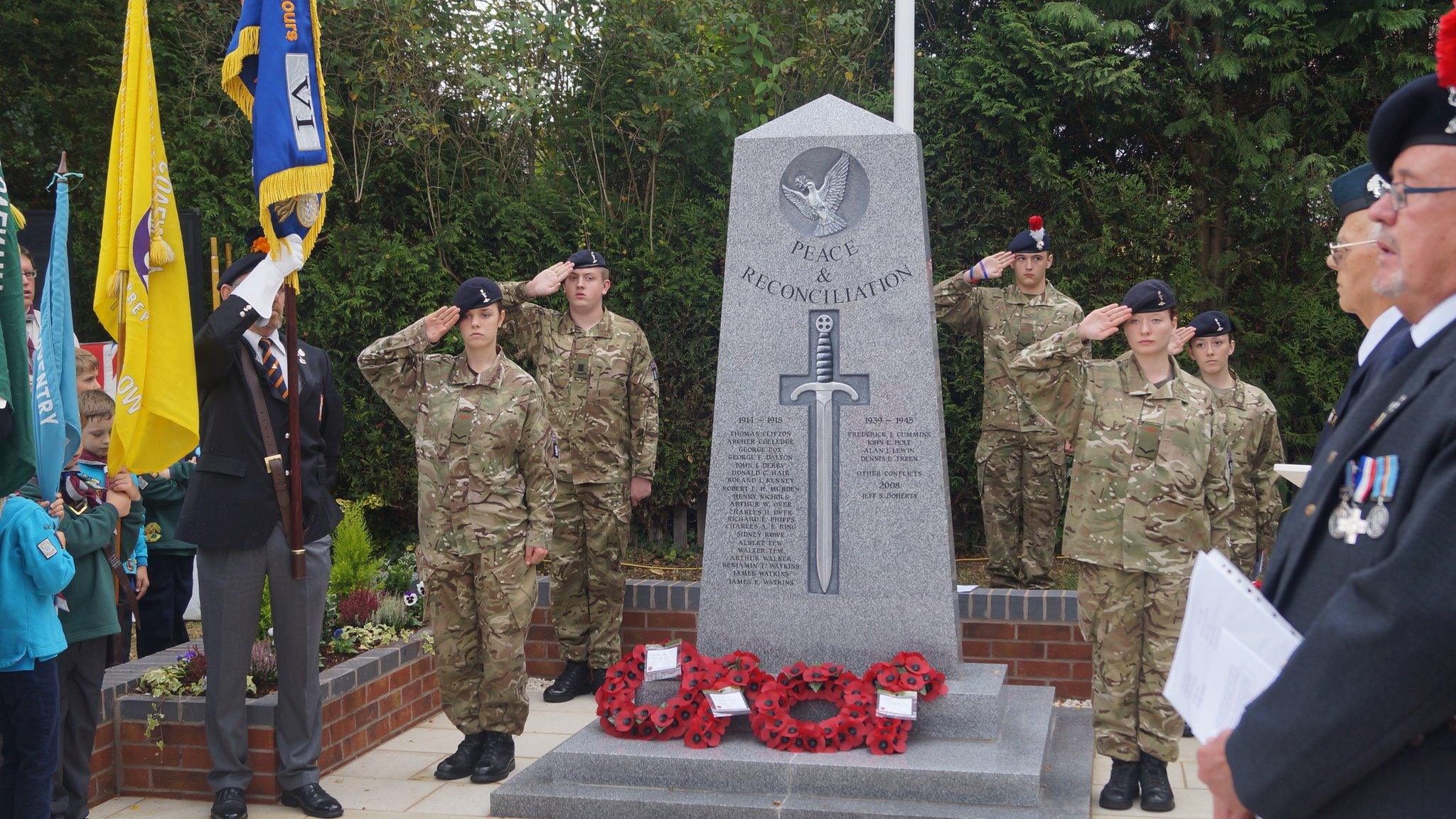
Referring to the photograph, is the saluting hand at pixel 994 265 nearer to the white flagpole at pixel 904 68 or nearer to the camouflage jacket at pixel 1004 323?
the camouflage jacket at pixel 1004 323

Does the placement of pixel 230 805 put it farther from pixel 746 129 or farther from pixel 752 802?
pixel 746 129

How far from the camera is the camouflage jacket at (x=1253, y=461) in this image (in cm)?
632

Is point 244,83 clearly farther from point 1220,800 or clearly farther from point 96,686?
point 1220,800

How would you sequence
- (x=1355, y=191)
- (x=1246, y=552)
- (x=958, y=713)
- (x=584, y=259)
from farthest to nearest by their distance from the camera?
1. (x=584, y=259)
2. (x=1246, y=552)
3. (x=958, y=713)
4. (x=1355, y=191)

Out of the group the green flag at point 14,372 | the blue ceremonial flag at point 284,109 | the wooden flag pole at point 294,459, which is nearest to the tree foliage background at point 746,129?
the blue ceremonial flag at point 284,109

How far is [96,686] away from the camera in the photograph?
444 cm

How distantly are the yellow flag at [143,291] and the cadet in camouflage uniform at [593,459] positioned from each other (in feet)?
6.90

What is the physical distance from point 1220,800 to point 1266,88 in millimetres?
7424

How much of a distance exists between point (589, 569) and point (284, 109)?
9.30 feet

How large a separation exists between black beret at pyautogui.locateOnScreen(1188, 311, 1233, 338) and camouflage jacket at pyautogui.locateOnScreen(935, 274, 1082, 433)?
0.68 metres

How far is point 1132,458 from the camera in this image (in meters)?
5.01

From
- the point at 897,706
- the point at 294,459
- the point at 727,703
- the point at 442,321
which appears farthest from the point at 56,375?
the point at 897,706

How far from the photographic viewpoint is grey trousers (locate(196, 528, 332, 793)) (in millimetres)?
4770

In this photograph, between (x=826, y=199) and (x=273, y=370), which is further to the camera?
(x=826, y=199)
